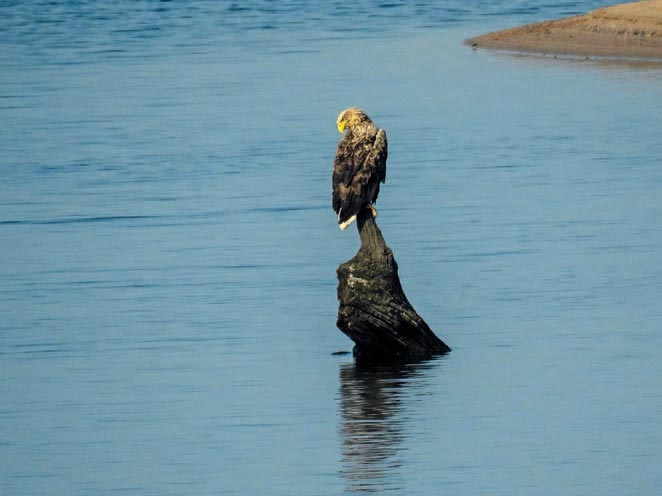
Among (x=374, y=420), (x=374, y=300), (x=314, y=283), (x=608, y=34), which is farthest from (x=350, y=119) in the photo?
(x=608, y=34)

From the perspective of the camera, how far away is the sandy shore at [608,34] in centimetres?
3416

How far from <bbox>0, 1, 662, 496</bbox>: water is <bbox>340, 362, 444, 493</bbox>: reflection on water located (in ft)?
0.08

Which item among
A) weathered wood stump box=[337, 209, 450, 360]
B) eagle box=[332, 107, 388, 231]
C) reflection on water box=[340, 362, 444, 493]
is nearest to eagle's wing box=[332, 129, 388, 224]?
eagle box=[332, 107, 388, 231]

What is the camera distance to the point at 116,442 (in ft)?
41.1

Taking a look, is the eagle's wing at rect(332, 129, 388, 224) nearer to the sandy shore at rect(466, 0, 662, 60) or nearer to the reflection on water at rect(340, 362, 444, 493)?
the reflection on water at rect(340, 362, 444, 493)

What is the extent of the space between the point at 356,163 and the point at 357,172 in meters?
0.08

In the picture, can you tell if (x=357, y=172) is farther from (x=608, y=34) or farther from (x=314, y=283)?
(x=608, y=34)

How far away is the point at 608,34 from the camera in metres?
35.0

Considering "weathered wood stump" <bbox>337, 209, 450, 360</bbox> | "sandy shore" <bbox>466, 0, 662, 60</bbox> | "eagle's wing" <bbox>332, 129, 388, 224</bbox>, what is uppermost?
"eagle's wing" <bbox>332, 129, 388, 224</bbox>

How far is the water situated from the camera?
475 inches

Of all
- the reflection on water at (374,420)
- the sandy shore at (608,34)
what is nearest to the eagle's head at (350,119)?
the reflection on water at (374,420)

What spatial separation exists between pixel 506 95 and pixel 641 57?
2977 millimetres

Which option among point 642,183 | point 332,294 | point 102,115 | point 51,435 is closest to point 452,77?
point 102,115

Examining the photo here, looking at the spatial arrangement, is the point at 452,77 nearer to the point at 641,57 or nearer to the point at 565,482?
the point at 641,57
